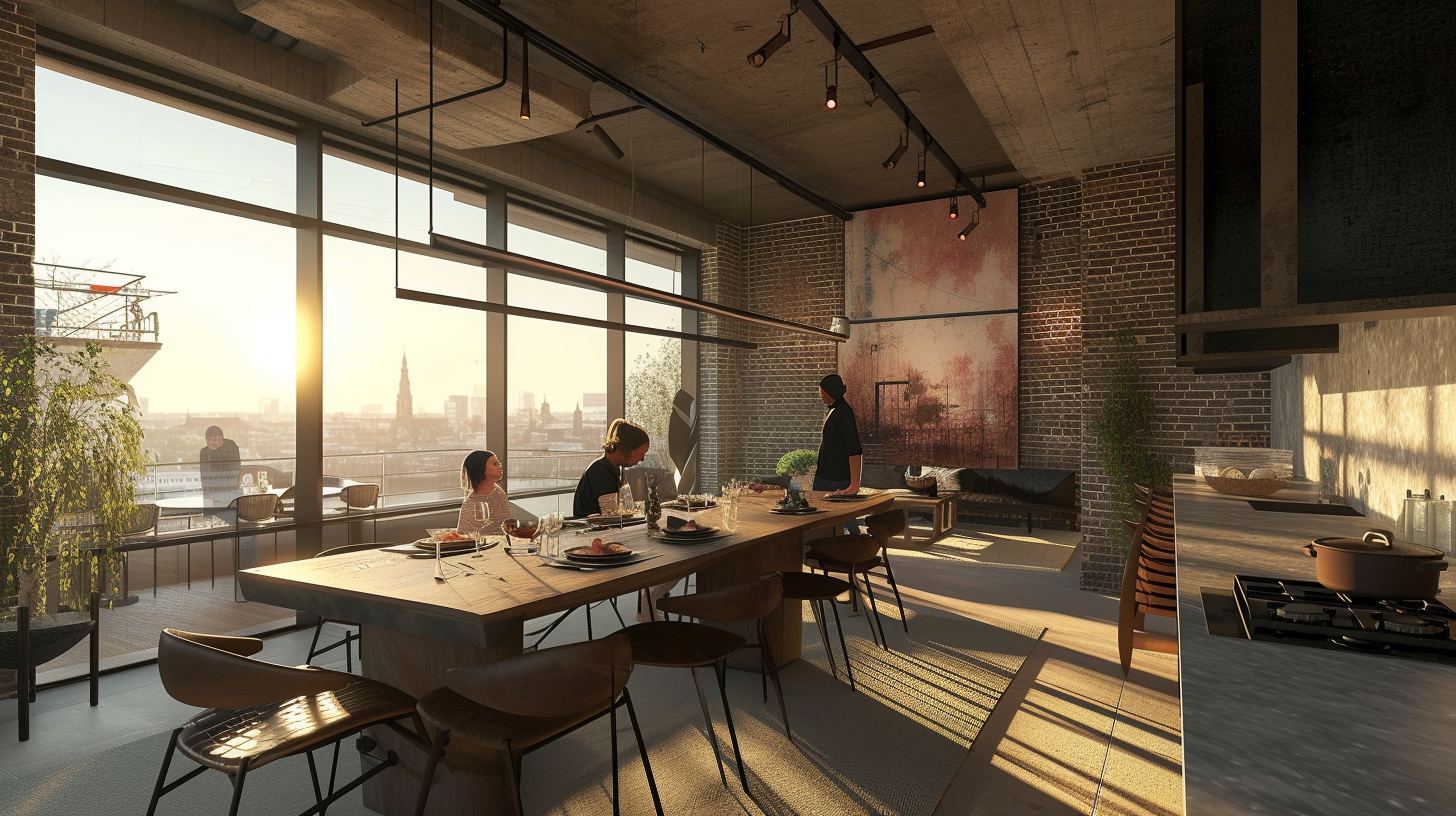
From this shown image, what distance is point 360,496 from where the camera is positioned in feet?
20.7

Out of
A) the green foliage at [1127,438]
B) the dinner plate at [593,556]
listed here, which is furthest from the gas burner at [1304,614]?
the green foliage at [1127,438]

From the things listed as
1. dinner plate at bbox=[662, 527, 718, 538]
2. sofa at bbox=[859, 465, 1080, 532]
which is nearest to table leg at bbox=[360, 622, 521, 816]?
dinner plate at bbox=[662, 527, 718, 538]

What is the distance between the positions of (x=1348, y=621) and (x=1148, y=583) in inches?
106

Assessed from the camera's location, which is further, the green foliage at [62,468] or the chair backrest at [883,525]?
the chair backrest at [883,525]

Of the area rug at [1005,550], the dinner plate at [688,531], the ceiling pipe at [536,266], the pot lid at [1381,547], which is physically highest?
the ceiling pipe at [536,266]

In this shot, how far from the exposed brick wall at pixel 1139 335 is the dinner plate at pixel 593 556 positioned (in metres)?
4.73

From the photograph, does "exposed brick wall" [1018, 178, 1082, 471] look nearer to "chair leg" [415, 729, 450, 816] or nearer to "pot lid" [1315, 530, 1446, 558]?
"pot lid" [1315, 530, 1446, 558]

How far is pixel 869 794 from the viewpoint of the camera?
275 cm

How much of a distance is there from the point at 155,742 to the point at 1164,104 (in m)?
6.72

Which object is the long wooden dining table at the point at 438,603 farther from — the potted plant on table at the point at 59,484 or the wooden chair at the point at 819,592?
the potted plant on table at the point at 59,484

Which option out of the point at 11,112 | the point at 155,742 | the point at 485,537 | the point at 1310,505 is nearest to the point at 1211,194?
the point at 1310,505

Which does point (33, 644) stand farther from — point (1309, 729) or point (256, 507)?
point (1309, 729)

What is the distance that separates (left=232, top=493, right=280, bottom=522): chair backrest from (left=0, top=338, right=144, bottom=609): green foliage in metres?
1.42

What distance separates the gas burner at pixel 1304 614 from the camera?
1351 millimetres
